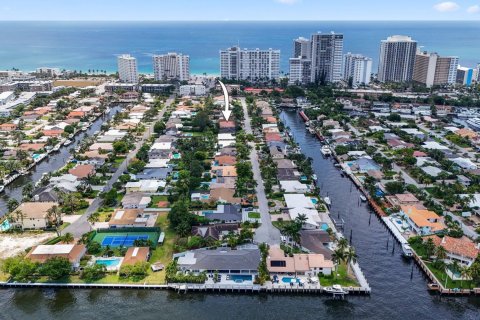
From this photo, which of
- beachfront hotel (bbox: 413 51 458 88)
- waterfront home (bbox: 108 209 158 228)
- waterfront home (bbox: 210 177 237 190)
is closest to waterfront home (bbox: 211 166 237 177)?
waterfront home (bbox: 210 177 237 190)

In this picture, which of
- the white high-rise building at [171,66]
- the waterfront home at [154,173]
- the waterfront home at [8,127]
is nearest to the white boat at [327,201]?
the waterfront home at [154,173]

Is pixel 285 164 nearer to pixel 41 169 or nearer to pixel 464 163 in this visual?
pixel 464 163

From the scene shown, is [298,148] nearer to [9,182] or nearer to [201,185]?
[201,185]

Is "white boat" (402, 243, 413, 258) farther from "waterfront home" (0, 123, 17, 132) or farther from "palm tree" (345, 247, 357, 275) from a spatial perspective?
"waterfront home" (0, 123, 17, 132)

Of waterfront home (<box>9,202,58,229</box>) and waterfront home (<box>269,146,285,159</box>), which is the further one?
waterfront home (<box>269,146,285,159</box>)

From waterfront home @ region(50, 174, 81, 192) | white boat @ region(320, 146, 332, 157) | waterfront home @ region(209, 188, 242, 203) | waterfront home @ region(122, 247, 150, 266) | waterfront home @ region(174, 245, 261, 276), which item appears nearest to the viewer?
waterfront home @ region(174, 245, 261, 276)

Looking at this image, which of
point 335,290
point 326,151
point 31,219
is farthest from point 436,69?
point 31,219
